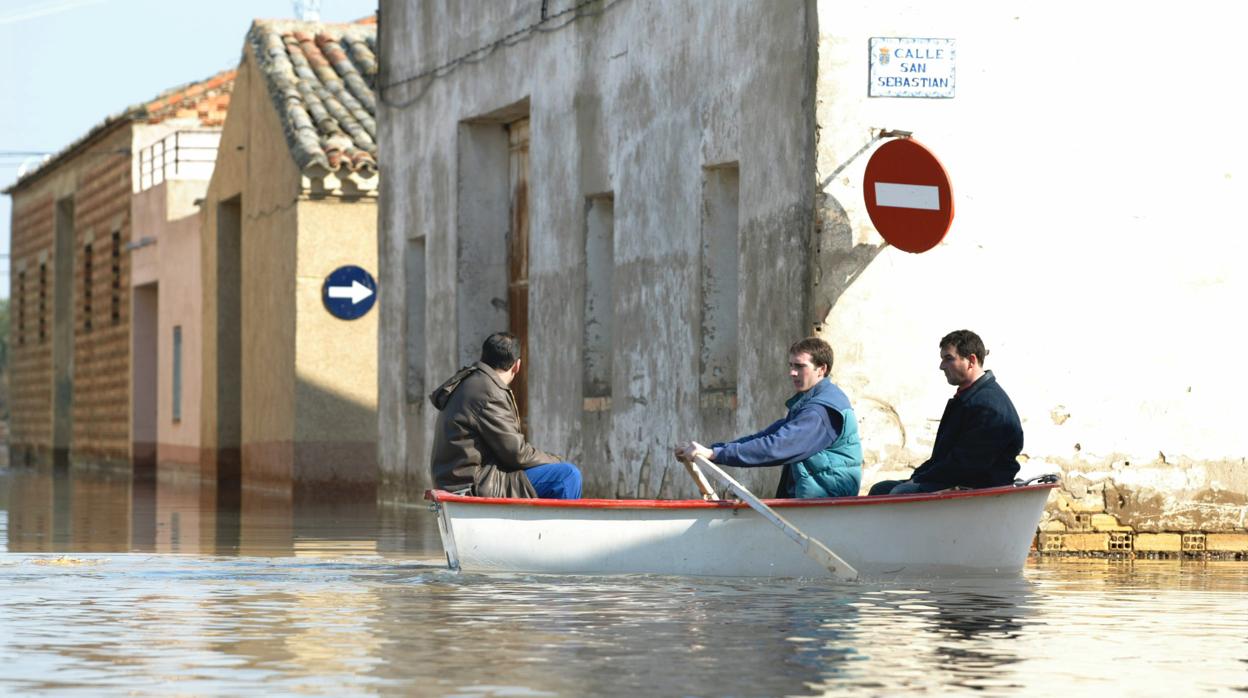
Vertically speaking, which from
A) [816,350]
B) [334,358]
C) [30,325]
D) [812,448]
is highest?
[30,325]

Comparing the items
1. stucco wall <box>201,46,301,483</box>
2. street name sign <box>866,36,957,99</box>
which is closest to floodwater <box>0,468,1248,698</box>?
street name sign <box>866,36,957,99</box>

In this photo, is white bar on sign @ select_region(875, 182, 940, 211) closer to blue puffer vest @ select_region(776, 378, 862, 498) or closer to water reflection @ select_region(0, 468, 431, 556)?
blue puffer vest @ select_region(776, 378, 862, 498)

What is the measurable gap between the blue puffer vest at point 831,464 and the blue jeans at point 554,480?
4.62 ft

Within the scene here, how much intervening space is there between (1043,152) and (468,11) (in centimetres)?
895

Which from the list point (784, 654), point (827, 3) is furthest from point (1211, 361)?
point (784, 654)

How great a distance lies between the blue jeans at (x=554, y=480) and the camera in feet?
45.9

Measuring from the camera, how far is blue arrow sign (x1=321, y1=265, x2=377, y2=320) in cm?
2869

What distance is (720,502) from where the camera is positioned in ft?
41.8

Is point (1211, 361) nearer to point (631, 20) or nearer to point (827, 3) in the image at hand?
point (827, 3)

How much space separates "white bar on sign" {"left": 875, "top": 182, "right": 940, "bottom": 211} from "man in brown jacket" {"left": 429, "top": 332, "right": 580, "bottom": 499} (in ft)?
8.52

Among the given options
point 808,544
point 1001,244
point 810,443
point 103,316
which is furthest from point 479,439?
point 103,316

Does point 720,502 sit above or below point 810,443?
below

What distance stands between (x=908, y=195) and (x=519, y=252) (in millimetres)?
8503

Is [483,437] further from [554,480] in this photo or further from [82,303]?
[82,303]
